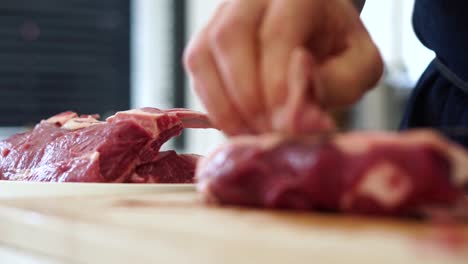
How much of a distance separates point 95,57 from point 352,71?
373cm

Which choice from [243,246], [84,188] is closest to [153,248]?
[243,246]

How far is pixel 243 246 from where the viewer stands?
58cm

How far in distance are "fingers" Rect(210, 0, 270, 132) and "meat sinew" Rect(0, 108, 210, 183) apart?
389 mm

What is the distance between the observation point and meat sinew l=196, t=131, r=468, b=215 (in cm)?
69

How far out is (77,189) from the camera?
112cm

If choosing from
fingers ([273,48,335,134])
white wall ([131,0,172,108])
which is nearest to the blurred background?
white wall ([131,0,172,108])

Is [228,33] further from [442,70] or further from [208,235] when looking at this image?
[442,70]

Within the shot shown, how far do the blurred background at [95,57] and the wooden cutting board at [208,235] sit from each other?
11.4 ft

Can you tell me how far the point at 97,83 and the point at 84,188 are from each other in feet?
11.6

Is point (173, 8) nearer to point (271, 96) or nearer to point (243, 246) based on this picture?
point (271, 96)

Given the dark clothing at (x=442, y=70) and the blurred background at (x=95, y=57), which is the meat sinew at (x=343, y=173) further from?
the blurred background at (x=95, y=57)

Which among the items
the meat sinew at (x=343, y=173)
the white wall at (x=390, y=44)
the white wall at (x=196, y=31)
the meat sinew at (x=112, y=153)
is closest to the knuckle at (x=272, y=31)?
the meat sinew at (x=343, y=173)

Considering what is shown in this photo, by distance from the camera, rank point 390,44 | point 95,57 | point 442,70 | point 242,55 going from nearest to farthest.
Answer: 1. point 242,55
2. point 442,70
3. point 390,44
4. point 95,57

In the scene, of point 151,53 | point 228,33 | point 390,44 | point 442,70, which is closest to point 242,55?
point 228,33
